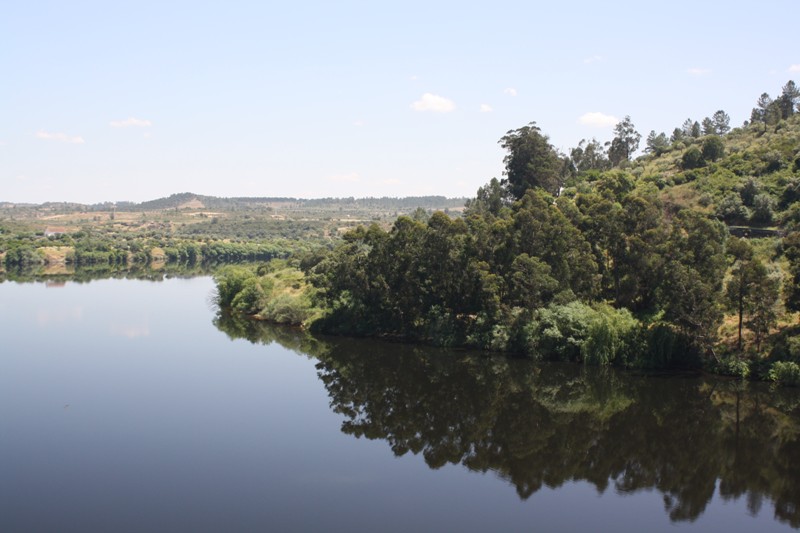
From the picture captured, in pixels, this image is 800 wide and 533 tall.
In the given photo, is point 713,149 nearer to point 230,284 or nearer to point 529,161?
point 529,161

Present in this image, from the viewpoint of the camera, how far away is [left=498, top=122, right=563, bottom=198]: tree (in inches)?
3386

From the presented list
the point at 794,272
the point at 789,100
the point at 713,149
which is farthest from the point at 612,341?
the point at 789,100

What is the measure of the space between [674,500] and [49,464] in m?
29.6

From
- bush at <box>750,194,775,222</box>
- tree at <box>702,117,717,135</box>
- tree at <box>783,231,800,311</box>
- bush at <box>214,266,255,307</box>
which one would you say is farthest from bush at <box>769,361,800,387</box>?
tree at <box>702,117,717,135</box>

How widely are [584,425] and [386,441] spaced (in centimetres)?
1171

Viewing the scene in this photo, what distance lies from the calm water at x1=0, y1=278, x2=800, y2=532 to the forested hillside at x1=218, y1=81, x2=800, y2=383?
3.16m

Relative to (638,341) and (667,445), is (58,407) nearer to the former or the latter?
(667,445)

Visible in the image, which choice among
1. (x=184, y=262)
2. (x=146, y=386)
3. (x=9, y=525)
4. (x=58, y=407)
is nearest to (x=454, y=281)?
(x=146, y=386)

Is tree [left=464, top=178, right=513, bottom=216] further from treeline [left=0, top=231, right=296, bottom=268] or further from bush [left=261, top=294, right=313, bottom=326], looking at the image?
treeline [left=0, top=231, right=296, bottom=268]

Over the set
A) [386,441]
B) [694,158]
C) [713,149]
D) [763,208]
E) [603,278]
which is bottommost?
[386,441]

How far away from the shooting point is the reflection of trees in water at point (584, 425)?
3116cm

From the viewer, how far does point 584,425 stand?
3888 centimetres

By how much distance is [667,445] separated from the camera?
116 feet

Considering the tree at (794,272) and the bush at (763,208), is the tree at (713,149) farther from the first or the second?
the tree at (794,272)
